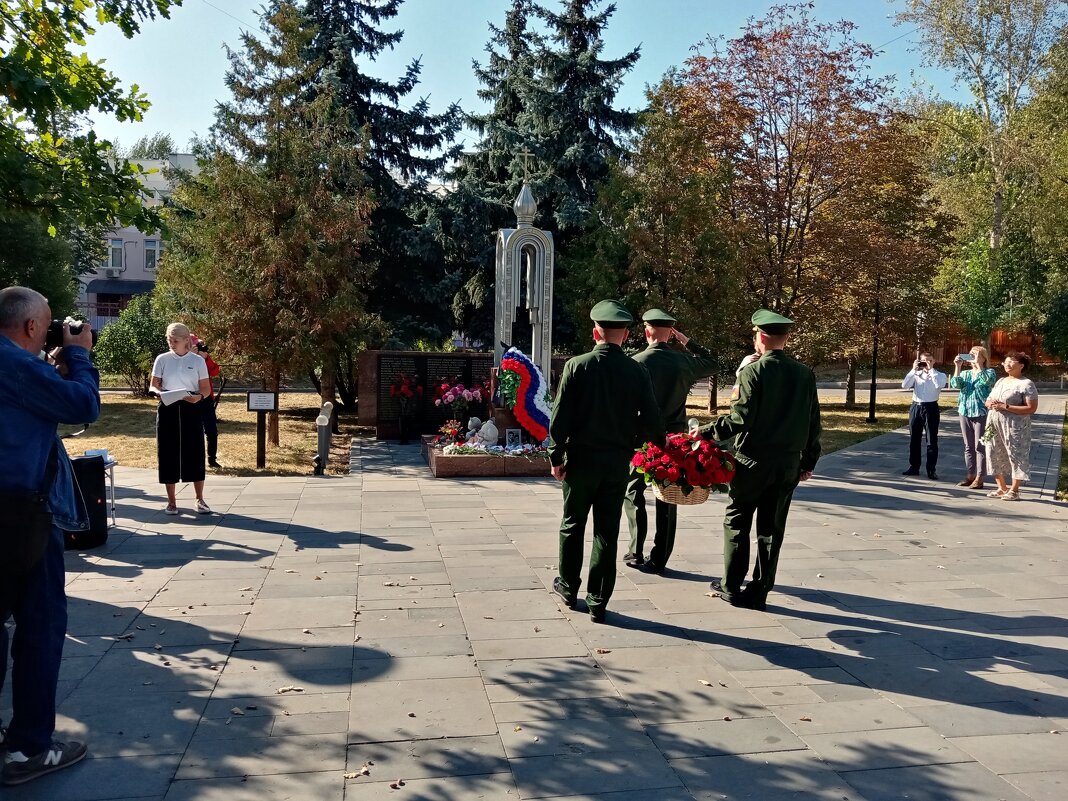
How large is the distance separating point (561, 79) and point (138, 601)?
59.6ft

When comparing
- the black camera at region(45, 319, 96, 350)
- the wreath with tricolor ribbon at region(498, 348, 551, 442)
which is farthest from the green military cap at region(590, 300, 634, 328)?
the wreath with tricolor ribbon at region(498, 348, 551, 442)

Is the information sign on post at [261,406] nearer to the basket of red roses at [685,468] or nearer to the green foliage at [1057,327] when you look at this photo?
the basket of red roses at [685,468]

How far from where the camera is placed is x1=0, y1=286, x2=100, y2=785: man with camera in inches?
135

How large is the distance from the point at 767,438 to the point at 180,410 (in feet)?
18.8

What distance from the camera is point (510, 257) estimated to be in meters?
13.1

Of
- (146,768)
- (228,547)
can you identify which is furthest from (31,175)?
(146,768)

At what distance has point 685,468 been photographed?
18.9ft

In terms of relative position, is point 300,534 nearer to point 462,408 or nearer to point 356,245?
point 462,408

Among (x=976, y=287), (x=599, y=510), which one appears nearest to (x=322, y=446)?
(x=599, y=510)

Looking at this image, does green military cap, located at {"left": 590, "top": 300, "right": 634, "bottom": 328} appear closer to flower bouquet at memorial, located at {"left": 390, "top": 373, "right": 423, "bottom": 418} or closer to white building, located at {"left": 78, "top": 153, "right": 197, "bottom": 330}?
flower bouquet at memorial, located at {"left": 390, "top": 373, "right": 423, "bottom": 418}

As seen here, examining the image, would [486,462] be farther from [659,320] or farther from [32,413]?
[32,413]

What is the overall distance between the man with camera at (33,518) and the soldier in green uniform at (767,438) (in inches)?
153

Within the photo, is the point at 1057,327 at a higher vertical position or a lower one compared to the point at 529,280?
higher

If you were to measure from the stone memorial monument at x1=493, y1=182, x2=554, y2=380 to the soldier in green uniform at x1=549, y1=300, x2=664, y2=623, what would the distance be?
7.43 metres
